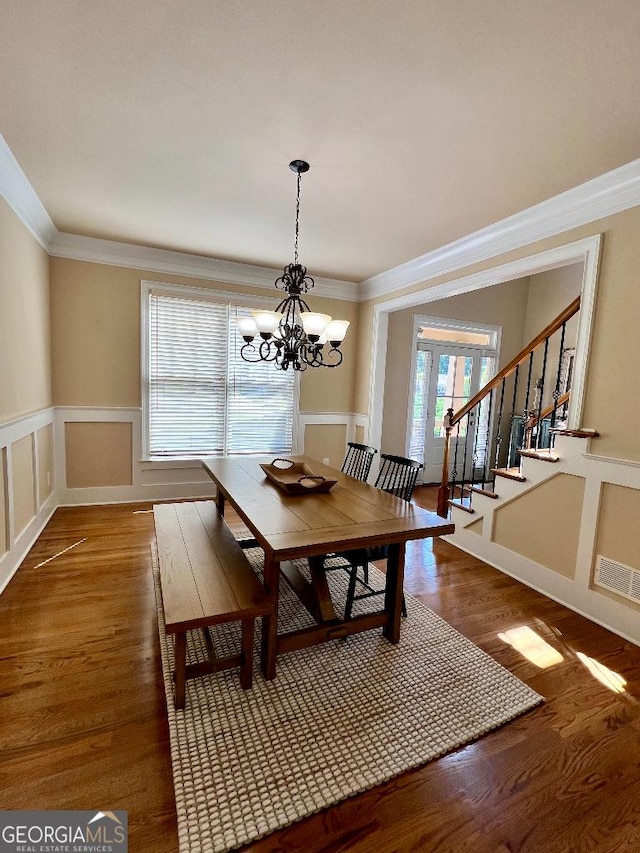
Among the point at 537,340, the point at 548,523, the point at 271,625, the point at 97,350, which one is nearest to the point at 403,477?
the point at 548,523

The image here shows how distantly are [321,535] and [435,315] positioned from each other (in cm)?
442

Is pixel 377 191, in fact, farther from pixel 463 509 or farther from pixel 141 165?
pixel 463 509

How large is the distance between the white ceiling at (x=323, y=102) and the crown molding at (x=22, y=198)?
0.06 meters

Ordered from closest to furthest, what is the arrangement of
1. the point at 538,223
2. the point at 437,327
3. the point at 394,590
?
the point at 394,590, the point at 538,223, the point at 437,327

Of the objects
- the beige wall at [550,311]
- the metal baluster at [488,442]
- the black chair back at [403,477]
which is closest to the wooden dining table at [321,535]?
the black chair back at [403,477]

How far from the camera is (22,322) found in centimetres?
305

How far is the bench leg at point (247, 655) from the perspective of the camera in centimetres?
180

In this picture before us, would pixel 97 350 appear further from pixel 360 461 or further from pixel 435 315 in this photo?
pixel 435 315

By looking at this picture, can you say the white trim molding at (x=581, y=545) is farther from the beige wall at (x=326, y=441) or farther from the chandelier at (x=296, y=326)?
the beige wall at (x=326, y=441)

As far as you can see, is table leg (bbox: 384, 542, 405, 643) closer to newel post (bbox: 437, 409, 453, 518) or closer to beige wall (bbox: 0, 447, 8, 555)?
newel post (bbox: 437, 409, 453, 518)

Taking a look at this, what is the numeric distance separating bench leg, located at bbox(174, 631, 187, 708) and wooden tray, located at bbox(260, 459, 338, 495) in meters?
0.94

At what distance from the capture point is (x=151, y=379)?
4371 millimetres

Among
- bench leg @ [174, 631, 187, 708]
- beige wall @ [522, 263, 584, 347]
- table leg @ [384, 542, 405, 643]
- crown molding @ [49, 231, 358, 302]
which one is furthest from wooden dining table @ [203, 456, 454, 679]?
beige wall @ [522, 263, 584, 347]

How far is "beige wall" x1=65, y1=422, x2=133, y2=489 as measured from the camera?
4168mm
